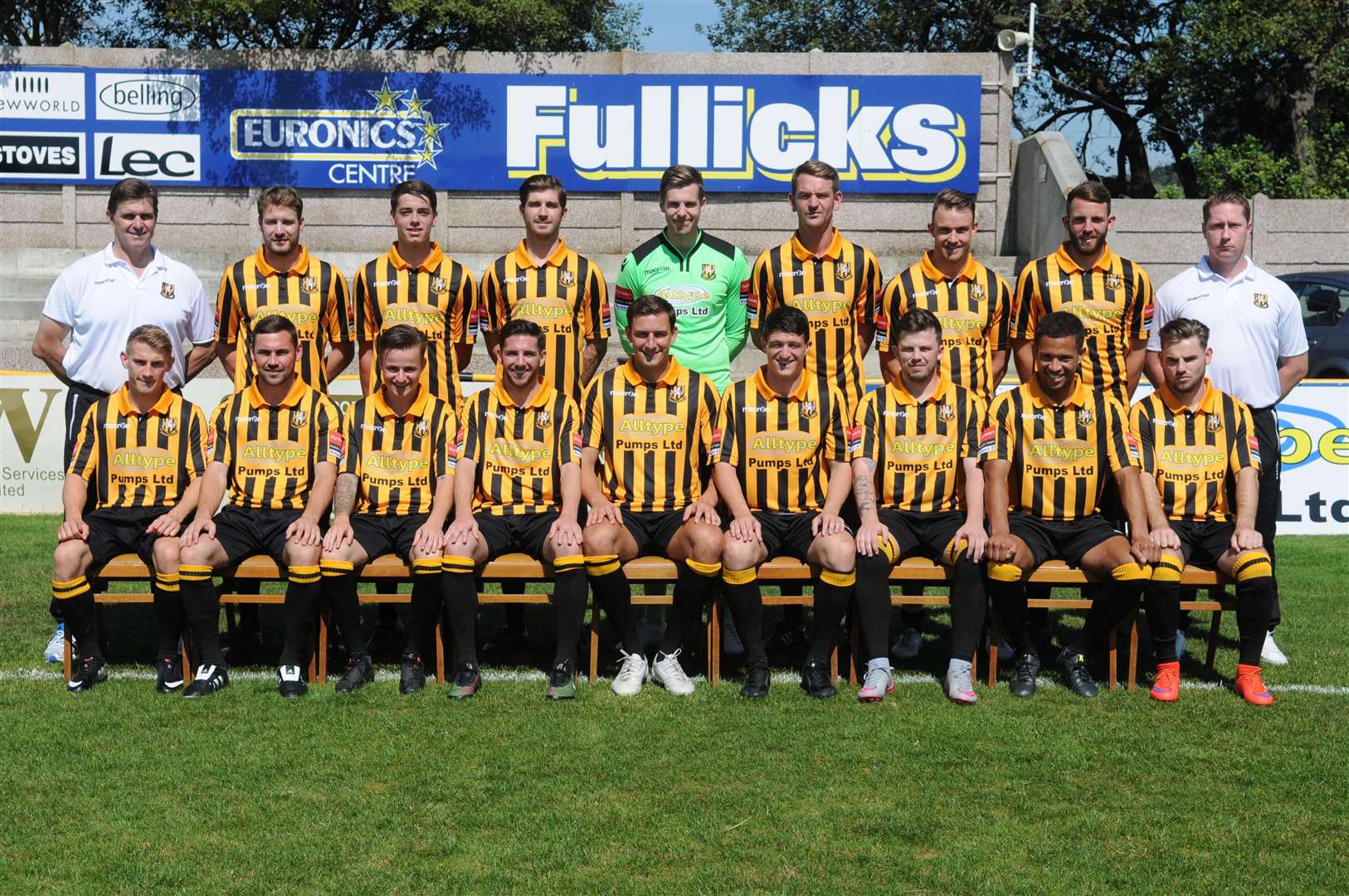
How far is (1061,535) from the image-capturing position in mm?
5305

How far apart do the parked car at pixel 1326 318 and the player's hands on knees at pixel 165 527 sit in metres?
10.5

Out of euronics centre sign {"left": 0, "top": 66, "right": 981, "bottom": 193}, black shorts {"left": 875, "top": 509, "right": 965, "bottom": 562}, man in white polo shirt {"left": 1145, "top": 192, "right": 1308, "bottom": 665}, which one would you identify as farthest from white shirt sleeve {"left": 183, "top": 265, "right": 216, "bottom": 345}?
euronics centre sign {"left": 0, "top": 66, "right": 981, "bottom": 193}

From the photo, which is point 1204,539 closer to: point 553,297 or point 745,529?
point 745,529

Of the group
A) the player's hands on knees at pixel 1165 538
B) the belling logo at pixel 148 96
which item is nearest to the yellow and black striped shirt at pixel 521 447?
the player's hands on knees at pixel 1165 538

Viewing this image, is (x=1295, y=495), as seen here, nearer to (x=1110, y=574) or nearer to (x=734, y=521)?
(x=1110, y=574)

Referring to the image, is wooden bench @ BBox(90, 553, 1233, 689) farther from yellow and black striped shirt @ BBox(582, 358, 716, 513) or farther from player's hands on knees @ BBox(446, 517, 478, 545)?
yellow and black striped shirt @ BBox(582, 358, 716, 513)

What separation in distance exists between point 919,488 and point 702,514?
0.92 metres

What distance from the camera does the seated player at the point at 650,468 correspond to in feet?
16.9

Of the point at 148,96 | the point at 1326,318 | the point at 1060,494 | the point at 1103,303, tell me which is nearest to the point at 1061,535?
the point at 1060,494

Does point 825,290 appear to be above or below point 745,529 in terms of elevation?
above

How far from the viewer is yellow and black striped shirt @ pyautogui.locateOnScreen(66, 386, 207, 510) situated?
17.7 ft

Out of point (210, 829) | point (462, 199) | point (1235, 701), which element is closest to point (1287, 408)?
point (1235, 701)

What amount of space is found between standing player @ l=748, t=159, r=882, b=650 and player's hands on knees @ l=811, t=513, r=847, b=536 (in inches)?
27.4

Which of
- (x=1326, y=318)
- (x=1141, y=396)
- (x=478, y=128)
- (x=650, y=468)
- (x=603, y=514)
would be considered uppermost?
(x=478, y=128)
